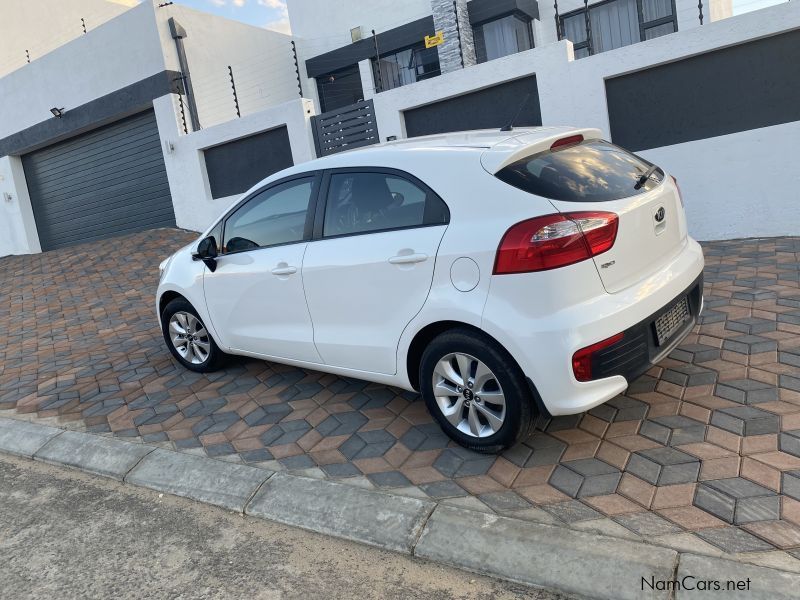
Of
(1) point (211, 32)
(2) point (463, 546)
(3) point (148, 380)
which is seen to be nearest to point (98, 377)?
(3) point (148, 380)

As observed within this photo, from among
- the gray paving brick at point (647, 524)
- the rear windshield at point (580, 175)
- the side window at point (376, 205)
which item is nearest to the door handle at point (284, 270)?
the side window at point (376, 205)

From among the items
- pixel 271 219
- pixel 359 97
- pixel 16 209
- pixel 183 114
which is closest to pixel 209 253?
pixel 271 219

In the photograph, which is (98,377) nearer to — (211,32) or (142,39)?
(142,39)

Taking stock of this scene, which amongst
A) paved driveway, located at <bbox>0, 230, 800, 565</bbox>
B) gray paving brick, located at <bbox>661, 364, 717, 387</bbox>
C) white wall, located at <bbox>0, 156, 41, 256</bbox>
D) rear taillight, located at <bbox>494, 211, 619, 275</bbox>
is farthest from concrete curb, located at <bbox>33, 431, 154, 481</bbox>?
white wall, located at <bbox>0, 156, 41, 256</bbox>

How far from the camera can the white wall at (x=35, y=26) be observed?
16000 mm

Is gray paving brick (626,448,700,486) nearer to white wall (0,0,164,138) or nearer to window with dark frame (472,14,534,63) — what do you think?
window with dark frame (472,14,534,63)

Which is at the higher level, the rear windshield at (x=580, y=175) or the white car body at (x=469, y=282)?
the rear windshield at (x=580, y=175)

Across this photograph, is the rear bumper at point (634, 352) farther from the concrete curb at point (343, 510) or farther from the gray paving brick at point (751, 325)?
the gray paving brick at point (751, 325)

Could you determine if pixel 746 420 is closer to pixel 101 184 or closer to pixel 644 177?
pixel 644 177

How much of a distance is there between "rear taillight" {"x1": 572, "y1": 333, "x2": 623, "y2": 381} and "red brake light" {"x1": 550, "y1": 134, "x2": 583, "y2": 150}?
112cm

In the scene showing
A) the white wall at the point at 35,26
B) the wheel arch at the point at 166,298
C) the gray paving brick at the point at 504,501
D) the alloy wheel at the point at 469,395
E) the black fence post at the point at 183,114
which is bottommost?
the gray paving brick at the point at 504,501

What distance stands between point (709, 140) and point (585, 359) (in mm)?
5696

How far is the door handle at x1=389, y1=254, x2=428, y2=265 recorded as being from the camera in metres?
3.19

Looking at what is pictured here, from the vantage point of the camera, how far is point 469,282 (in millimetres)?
3016
